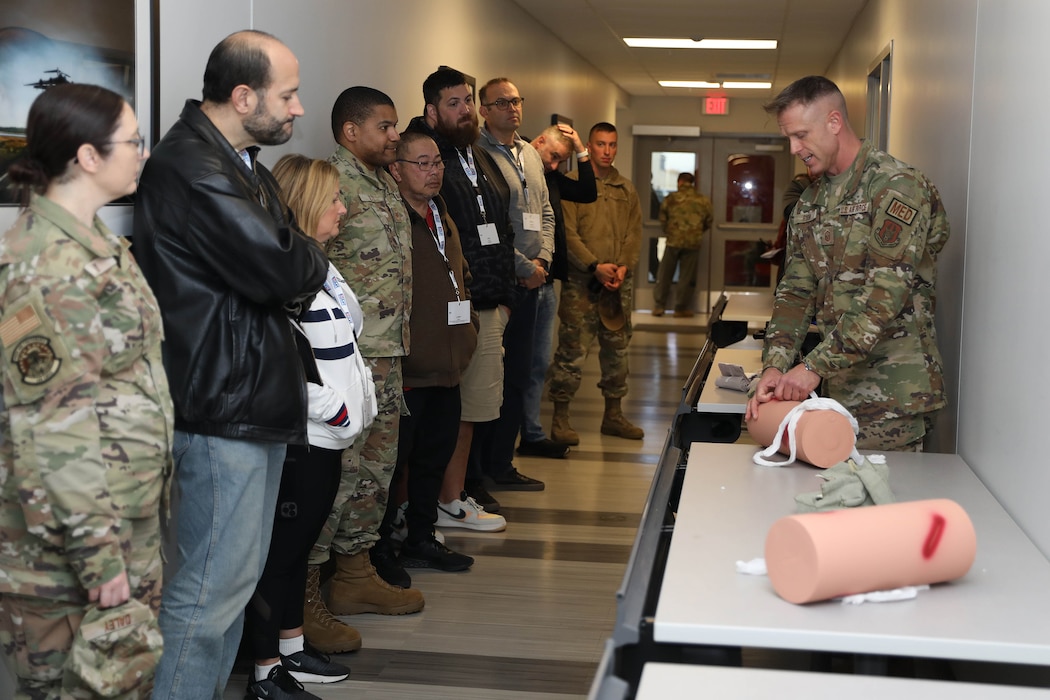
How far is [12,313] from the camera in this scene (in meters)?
1.85

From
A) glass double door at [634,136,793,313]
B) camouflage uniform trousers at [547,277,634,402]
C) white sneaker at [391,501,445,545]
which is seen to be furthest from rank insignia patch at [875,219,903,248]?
glass double door at [634,136,793,313]

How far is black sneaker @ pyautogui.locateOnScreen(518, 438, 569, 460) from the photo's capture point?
6.44 m

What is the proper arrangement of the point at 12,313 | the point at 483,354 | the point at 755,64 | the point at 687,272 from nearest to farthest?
the point at 12,313
the point at 483,354
the point at 755,64
the point at 687,272

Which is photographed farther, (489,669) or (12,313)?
(489,669)

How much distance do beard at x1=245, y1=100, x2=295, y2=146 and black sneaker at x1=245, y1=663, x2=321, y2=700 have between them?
145 cm

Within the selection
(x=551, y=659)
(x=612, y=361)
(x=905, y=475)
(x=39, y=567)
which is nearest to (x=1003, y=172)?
(x=905, y=475)

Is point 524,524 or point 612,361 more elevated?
point 612,361

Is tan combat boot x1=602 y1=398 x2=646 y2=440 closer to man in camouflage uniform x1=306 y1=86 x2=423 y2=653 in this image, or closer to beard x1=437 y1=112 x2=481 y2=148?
beard x1=437 y1=112 x2=481 y2=148

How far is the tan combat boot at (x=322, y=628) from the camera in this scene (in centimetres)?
340

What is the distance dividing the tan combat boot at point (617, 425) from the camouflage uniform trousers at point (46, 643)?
5.12 m

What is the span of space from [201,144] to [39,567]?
3.15 feet

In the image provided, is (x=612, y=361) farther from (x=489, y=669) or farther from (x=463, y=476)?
(x=489, y=669)

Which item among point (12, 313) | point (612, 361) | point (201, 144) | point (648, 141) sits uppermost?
point (648, 141)

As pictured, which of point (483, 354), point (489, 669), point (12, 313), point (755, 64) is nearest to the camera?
point (12, 313)
